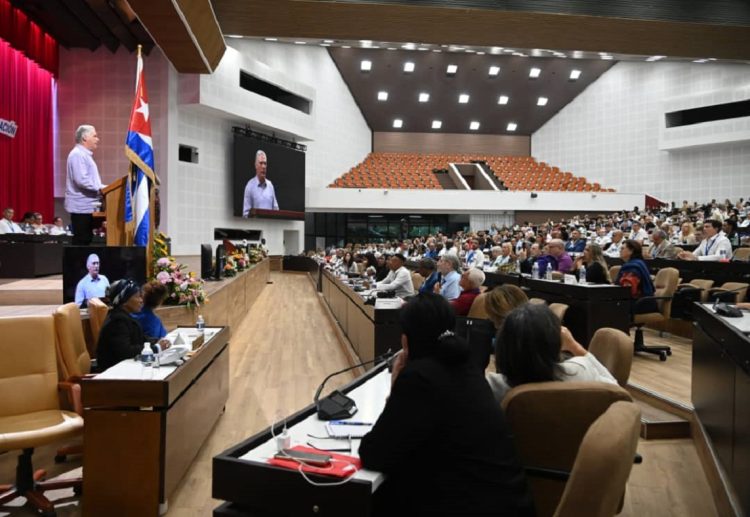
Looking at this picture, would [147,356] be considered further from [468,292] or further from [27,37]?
[27,37]

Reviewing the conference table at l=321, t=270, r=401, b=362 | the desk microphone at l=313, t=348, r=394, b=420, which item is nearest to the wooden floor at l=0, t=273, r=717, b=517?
the conference table at l=321, t=270, r=401, b=362

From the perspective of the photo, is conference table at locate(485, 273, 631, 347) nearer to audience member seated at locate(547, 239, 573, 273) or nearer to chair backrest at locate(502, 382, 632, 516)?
audience member seated at locate(547, 239, 573, 273)

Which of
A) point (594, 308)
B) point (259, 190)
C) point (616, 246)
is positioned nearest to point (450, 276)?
point (594, 308)

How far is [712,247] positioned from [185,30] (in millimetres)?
9574

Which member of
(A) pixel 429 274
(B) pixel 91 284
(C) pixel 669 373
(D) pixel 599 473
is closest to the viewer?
(D) pixel 599 473

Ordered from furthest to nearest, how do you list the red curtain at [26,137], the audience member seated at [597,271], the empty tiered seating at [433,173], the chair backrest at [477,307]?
the empty tiered seating at [433,173], the red curtain at [26,137], the audience member seated at [597,271], the chair backrest at [477,307]

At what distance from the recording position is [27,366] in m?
3.12

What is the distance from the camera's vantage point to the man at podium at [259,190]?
17531 mm

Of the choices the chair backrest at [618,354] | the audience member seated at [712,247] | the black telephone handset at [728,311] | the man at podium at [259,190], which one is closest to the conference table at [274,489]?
the chair backrest at [618,354]

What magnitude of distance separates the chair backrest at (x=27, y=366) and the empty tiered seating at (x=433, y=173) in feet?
62.2

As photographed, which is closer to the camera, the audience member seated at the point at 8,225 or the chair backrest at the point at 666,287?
the chair backrest at the point at 666,287

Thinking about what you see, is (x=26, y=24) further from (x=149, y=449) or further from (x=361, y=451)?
(x=361, y=451)

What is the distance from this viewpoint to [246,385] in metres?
5.36

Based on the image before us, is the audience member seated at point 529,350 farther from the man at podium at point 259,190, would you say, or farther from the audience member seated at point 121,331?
the man at podium at point 259,190
